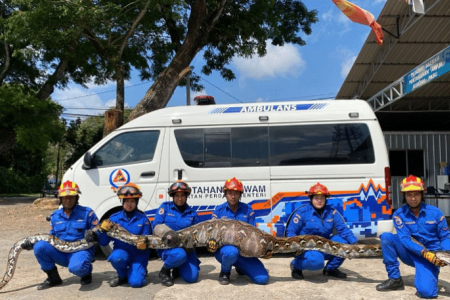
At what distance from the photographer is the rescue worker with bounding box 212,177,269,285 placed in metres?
4.55

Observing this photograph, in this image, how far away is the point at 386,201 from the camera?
18.9 ft

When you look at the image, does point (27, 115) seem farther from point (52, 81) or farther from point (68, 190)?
point (68, 190)

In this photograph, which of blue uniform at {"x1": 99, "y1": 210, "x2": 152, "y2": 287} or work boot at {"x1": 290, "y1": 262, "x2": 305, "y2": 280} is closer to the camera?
blue uniform at {"x1": 99, "y1": 210, "x2": 152, "y2": 287}

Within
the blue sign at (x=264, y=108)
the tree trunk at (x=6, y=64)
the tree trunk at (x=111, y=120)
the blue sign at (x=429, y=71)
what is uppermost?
the tree trunk at (x=6, y=64)

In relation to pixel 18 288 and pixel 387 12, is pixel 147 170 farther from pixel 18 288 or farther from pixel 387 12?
pixel 387 12

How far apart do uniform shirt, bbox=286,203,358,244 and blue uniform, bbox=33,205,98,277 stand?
244 cm

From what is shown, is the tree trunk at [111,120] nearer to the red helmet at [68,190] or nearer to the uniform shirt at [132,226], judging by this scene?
the red helmet at [68,190]

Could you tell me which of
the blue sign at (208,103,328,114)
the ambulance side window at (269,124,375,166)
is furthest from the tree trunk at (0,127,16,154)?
the ambulance side window at (269,124,375,166)

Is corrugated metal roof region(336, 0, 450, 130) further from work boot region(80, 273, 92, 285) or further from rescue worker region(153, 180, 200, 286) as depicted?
work boot region(80, 273, 92, 285)

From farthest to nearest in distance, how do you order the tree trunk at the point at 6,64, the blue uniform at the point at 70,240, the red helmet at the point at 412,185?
the tree trunk at the point at 6,64, the blue uniform at the point at 70,240, the red helmet at the point at 412,185

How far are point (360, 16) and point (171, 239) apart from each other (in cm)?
817

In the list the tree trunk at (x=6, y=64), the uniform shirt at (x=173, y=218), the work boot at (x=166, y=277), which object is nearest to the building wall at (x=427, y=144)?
the uniform shirt at (x=173, y=218)

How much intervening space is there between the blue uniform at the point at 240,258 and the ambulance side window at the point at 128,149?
1.79 metres

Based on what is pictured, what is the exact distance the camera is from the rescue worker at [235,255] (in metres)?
4.55
